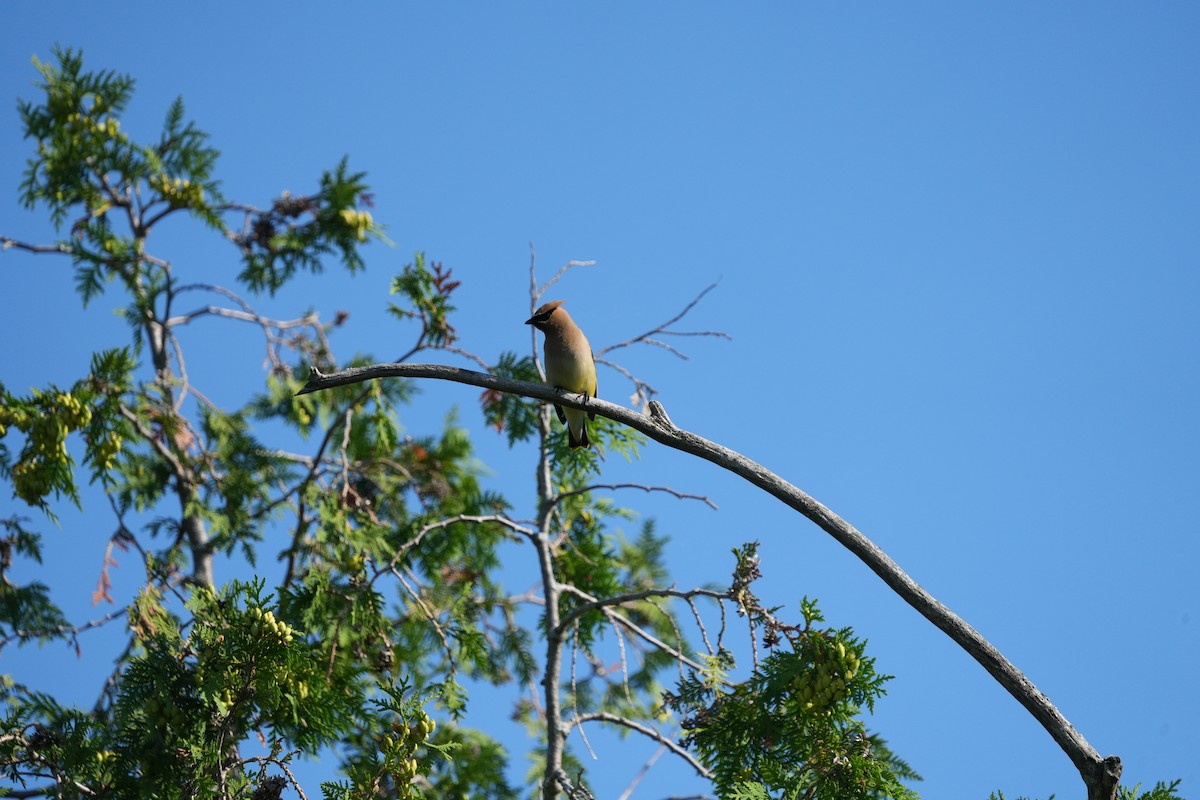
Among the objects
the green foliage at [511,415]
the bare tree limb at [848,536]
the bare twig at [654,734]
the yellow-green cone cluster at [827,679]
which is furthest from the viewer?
the green foliage at [511,415]

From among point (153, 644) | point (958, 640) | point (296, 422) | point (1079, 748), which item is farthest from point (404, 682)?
point (296, 422)

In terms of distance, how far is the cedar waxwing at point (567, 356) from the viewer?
15.7 ft

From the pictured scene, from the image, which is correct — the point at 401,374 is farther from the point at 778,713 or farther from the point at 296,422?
the point at 296,422

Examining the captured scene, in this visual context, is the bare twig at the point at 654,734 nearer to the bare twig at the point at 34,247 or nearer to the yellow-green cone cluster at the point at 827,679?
the yellow-green cone cluster at the point at 827,679

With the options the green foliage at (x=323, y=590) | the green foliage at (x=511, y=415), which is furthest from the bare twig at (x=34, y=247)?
the green foliage at (x=511, y=415)

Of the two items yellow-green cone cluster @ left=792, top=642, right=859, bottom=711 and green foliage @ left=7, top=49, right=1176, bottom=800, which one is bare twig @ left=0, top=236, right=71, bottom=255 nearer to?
green foliage @ left=7, top=49, right=1176, bottom=800

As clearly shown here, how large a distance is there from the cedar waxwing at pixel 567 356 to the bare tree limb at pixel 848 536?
3.28 feet

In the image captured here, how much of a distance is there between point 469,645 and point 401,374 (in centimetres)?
188

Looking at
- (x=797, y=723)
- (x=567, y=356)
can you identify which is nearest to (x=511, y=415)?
(x=567, y=356)

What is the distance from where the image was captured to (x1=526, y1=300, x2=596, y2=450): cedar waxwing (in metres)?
4.79

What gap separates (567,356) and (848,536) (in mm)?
1762

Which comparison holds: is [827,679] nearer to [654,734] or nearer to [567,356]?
[654,734]

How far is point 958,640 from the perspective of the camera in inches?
131

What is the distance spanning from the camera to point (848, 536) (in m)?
3.39
